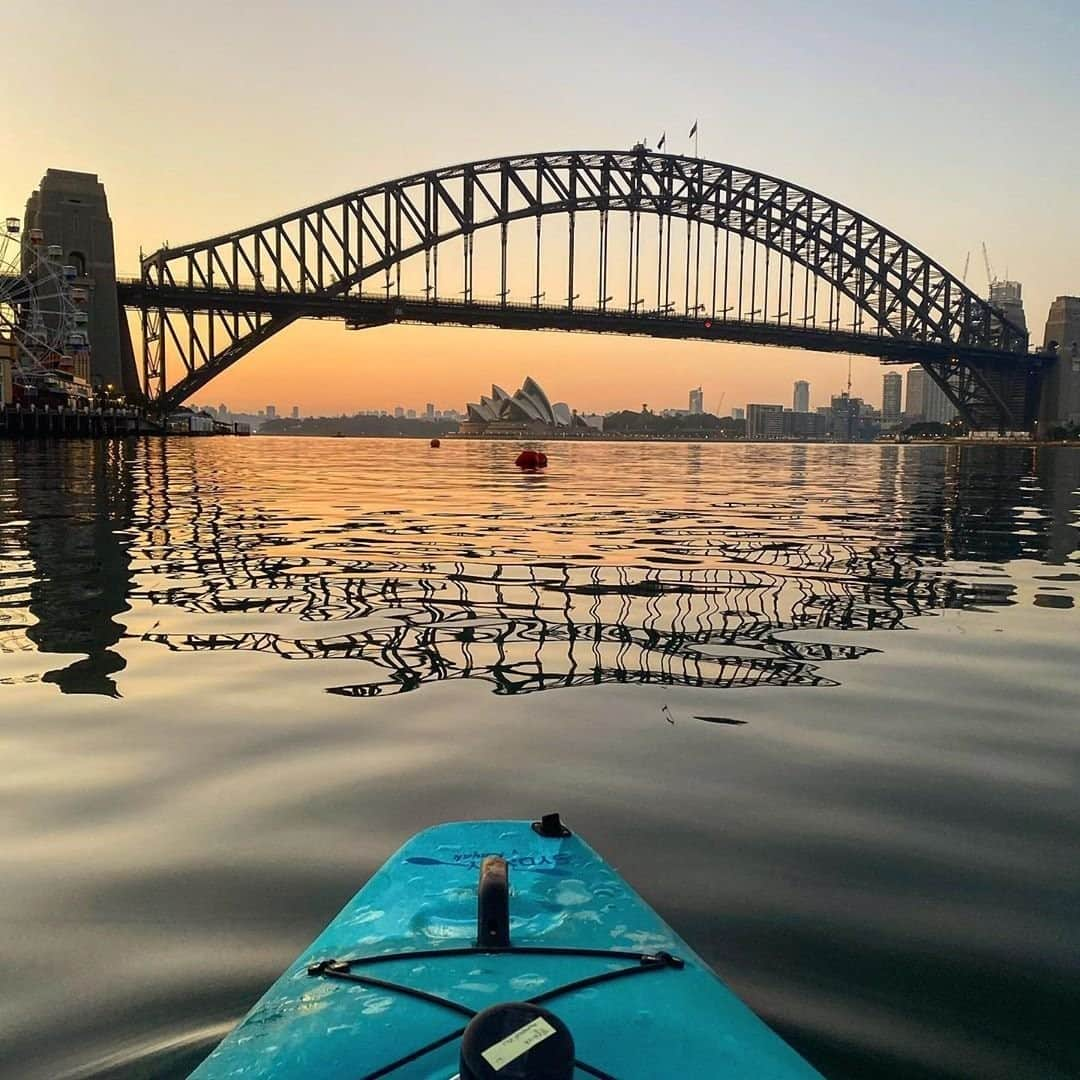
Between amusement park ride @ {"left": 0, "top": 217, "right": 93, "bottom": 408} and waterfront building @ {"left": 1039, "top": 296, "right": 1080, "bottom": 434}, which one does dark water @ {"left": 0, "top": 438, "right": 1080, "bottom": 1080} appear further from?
waterfront building @ {"left": 1039, "top": 296, "right": 1080, "bottom": 434}

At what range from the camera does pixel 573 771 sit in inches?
164

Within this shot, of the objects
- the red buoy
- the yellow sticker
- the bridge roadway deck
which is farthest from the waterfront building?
the yellow sticker

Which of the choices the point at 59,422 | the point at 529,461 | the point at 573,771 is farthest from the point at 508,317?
the point at 573,771

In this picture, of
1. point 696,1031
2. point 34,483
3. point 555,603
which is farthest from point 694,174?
point 696,1031

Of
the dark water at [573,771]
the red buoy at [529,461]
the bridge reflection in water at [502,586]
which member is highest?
the red buoy at [529,461]

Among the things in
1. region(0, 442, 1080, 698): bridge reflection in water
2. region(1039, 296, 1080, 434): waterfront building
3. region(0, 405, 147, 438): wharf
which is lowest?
region(0, 442, 1080, 698): bridge reflection in water

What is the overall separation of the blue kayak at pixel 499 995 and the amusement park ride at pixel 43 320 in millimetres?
78017

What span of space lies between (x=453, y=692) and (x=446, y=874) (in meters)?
2.77

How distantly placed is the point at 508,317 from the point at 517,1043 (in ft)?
265

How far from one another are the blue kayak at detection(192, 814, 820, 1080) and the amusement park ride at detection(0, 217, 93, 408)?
78.0m

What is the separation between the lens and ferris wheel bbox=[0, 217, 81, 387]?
74.2 meters

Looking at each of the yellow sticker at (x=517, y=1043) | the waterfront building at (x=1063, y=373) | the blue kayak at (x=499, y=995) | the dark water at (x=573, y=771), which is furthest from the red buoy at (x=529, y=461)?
the waterfront building at (x=1063, y=373)

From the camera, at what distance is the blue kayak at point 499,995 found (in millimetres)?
1721

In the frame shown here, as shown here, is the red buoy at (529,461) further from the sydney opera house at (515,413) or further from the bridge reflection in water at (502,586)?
the sydney opera house at (515,413)
